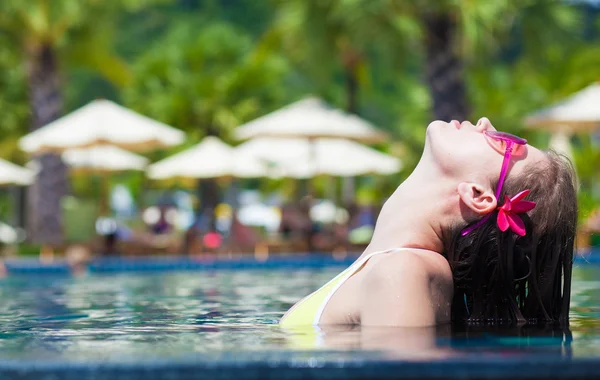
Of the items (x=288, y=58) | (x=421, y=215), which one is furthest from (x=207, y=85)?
(x=421, y=215)

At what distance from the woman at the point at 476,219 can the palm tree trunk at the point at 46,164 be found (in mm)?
22149

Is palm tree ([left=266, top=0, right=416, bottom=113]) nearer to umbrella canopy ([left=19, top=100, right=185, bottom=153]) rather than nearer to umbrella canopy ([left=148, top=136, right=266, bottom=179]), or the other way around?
umbrella canopy ([left=148, top=136, right=266, bottom=179])

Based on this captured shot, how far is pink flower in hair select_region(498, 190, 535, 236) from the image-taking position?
3.33 metres

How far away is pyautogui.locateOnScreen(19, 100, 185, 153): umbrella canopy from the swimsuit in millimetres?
17142

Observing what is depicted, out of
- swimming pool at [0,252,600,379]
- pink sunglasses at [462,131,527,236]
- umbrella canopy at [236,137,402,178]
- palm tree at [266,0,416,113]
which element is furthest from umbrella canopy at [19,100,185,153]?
A: pink sunglasses at [462,131,527,236]

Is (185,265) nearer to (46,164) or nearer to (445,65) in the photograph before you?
(445,65)

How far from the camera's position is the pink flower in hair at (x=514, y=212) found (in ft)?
10.9

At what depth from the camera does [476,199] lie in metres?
3.40

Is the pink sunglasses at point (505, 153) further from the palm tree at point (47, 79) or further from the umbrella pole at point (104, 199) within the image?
the palm tree at point (47, 79)

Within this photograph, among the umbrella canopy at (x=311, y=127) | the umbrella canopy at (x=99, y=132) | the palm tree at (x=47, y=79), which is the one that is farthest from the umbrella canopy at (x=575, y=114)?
the palm tree at (x=47, y=79)

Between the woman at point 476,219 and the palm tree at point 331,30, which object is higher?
the palm tree at point 331,30

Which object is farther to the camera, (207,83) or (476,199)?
(207,83)

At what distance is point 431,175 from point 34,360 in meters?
1.43

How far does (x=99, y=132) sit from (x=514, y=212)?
18042 mm
